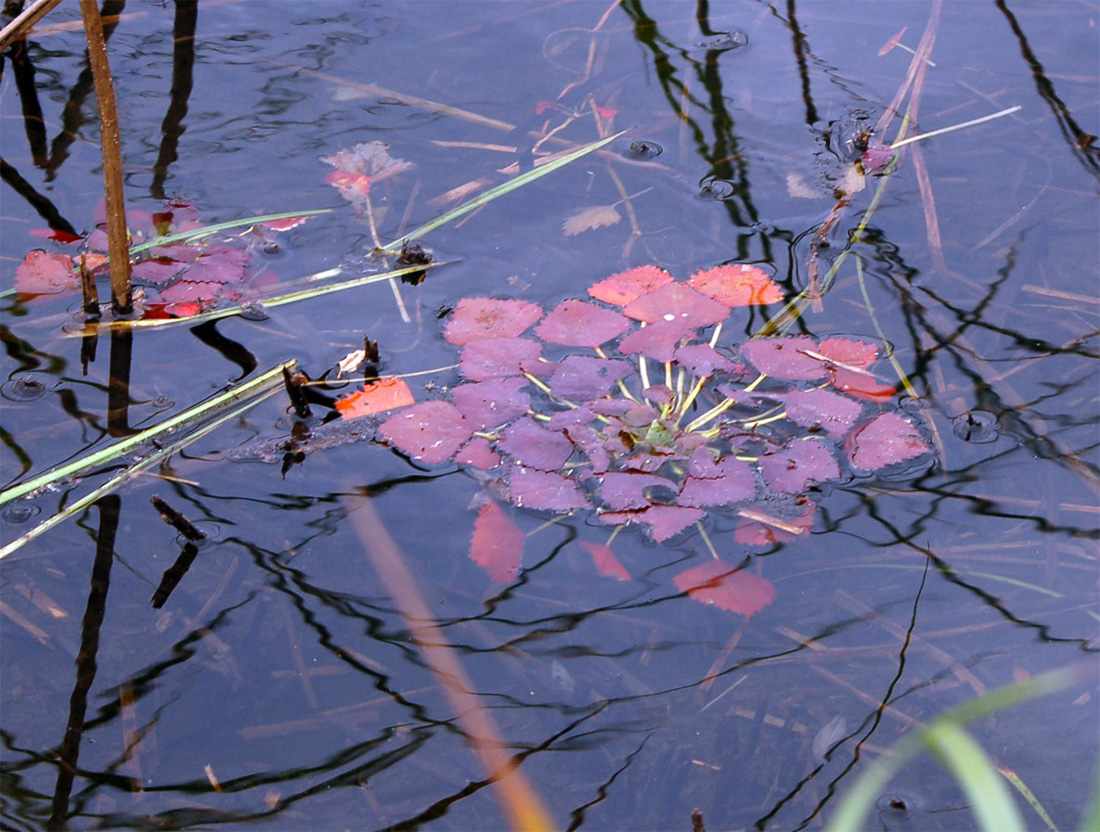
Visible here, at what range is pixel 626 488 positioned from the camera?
1511 millimetres

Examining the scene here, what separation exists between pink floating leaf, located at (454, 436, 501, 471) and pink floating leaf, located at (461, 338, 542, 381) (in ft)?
0.49

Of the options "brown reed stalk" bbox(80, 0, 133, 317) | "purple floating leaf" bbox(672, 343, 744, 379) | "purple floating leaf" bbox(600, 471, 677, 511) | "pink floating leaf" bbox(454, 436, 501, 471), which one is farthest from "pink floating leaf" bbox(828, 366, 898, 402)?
"brown reed stalk" bbox(80, 0, 133, 317)

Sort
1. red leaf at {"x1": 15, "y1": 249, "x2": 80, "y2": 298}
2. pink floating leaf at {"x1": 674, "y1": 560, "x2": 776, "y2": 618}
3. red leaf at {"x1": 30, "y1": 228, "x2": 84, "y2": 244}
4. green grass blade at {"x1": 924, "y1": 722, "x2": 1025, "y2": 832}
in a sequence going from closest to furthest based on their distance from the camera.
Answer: green grass blade at {"x1": 924, "y1": 722, "x2": 1025, "y2": 832}, pink floating leaf at {"x1": 674, "y1": 560, "x2": 776, "y2": 618}, red leaf at {"x1": 15, "y1": 249, "x2": 80, "y2": 298}, red leaf at {"x1": 30, "y1": 228, "x2": 84, "y2": 244}

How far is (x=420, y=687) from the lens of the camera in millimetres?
1340

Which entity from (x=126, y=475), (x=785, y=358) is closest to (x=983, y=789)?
(x=785, y=358)

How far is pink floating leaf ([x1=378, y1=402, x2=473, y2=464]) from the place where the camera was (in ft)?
5.27

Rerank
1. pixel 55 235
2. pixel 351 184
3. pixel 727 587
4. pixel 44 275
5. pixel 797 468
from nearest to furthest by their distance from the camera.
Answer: pixel 727 587 < pixel 797 468 < pixel 44 275 < pixel 55 235 < pixel 351 184

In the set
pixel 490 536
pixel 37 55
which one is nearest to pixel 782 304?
pixel 490 536

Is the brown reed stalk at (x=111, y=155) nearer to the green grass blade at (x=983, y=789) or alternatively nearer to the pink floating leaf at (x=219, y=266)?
the pink floating leaf at (x=219, y=266)

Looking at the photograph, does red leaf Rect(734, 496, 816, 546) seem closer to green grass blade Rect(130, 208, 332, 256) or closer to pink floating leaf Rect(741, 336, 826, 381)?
pink floating leaf Rect(741, 336, 826, 381)

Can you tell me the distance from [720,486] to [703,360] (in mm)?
281

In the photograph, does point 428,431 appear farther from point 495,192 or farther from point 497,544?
point 495,192

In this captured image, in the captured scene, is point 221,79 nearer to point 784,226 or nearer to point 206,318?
point 206,318

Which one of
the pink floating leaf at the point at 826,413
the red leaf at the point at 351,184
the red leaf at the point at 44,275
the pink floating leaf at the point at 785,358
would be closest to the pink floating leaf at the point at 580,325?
the pink floating leaf at the point at 785,358
